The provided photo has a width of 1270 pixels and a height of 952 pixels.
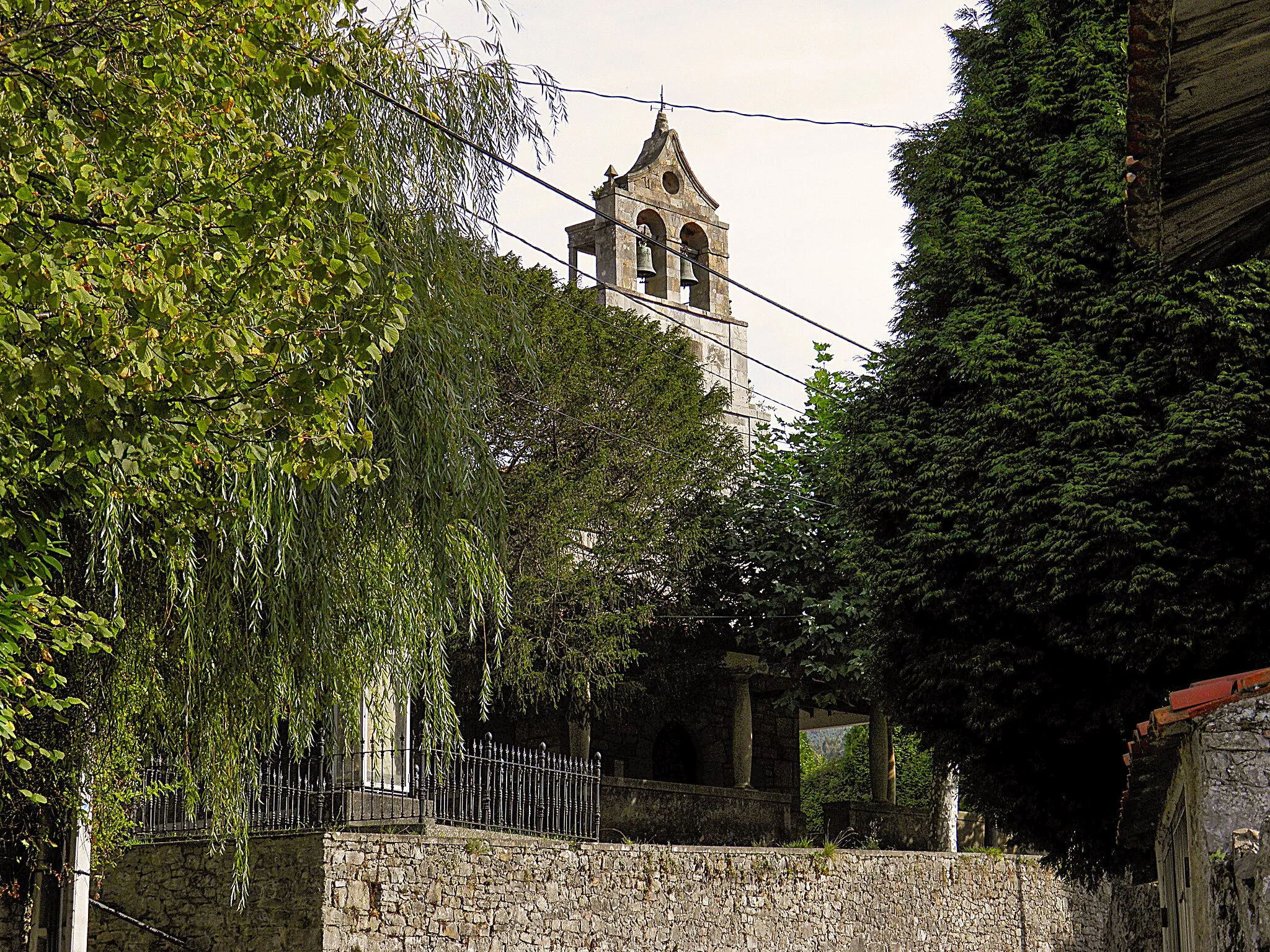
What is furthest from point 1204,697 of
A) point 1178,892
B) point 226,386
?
point 226,386

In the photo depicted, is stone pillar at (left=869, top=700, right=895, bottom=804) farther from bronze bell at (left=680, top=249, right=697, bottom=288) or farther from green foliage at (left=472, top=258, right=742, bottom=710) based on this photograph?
bronze bell at (left=680, top=249, right=697, bottom=288)

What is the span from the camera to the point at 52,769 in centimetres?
816

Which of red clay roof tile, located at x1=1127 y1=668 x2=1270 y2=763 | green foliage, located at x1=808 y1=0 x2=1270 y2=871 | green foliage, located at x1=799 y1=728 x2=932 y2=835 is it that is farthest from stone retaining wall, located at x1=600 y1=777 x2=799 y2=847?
red clay roof tile, located at x1=1127 y1=668 x2=1270 y2=763

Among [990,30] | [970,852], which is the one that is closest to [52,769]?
[990,30]

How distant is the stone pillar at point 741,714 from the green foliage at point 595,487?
1611 mm

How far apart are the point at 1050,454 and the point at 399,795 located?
682cm

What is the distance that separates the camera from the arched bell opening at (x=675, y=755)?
1030 inches

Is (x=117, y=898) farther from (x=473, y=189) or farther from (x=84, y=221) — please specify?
(x=84, y=221)

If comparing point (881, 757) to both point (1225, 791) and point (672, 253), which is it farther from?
point (1225, 791)

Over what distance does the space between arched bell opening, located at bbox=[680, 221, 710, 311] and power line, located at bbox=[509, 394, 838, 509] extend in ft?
30.9

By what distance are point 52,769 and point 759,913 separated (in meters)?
10.4

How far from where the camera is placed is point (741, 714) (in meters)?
24.2

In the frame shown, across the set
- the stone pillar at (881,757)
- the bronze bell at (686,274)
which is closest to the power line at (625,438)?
the stone pillar at (881,757)

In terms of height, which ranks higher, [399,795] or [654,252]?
[654,252]
